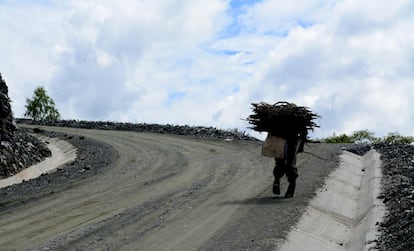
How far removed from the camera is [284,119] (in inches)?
590

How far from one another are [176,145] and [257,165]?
7026mm

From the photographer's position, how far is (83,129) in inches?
1432

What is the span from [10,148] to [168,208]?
10.9 metres

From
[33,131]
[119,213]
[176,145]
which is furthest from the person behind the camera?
[33,131]

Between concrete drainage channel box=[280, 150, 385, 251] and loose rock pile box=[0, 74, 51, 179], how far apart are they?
35.2 feet

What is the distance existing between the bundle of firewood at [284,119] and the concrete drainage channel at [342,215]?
1699mm

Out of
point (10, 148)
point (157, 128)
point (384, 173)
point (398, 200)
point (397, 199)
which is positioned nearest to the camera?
point (398, 200)

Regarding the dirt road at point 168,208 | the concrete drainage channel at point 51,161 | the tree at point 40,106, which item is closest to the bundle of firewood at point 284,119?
the dirt road at point 168,208

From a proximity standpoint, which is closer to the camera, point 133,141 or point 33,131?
point 133,141

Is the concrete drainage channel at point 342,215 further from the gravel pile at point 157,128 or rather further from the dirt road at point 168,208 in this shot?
the gravel pile at point 157,128

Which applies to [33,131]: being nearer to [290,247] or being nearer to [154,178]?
[154,178]

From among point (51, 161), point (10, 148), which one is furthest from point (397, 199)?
point (51, 161)

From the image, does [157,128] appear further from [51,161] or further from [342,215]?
[342,215]

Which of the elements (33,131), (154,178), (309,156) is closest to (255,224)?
(154,178)
